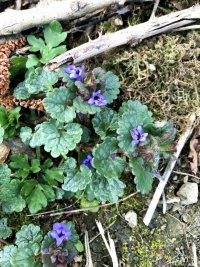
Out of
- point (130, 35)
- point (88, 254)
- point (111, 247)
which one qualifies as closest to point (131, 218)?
point (111, 247)

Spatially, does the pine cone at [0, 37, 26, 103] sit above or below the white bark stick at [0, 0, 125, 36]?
below

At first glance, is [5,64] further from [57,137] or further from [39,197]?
[39,197]

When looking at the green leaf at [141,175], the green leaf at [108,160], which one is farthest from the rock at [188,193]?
the green leaf at [108,160]

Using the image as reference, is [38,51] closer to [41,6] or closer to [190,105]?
[41,6]

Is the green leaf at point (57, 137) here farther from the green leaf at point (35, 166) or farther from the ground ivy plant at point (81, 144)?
the green leaf at point (35, 166)

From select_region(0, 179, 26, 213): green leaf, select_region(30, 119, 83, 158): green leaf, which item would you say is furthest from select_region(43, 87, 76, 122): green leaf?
select_region(0, 179, 26, 213): green leaf

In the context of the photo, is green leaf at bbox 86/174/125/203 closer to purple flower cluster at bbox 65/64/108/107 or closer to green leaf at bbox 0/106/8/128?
purple flower cluster at bbox 65/64/108/107
